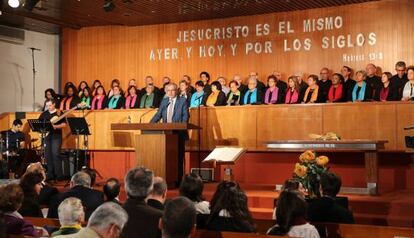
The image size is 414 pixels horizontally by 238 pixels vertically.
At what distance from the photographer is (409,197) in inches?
292

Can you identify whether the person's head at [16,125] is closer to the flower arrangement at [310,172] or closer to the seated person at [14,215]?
the flower arrangement at [310,172]

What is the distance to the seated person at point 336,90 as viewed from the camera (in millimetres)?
10562

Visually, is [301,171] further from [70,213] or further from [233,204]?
[70,213]

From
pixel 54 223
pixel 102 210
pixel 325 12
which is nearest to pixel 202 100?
pixel 325 12

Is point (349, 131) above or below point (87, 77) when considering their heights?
below

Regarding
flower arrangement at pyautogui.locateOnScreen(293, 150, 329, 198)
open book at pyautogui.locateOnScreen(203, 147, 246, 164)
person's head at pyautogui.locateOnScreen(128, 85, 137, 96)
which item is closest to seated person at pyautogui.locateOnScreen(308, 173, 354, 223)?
flower arrangement at pyautogui.locateOnScreen(293, 150, 329, 198)

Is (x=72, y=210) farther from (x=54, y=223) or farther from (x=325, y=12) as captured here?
(x=325, y=12)

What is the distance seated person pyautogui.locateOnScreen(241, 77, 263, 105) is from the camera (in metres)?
11.2

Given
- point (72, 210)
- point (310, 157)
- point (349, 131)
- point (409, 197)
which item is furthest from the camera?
point (349, 131)

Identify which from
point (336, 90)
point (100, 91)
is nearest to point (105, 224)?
point (336, 90)

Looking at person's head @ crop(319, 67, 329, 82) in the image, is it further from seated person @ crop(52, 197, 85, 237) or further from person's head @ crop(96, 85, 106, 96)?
seated person @ crop(52, 197, 85, 237)

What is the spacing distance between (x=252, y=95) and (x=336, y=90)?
1.65 metres

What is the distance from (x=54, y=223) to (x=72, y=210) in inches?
31.0

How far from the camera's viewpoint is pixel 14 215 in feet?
12.4
